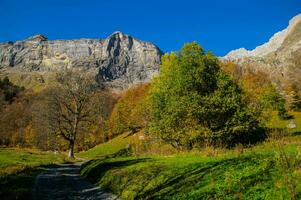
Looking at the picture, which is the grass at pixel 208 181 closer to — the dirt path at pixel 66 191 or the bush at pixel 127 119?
the dirt path at pixel 66 191

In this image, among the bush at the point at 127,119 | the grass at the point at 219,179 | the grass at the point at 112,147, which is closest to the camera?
the grass at the point at 219,179

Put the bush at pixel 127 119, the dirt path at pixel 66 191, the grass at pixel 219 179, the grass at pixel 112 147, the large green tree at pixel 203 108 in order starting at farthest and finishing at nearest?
the bush at pixel 127 119 < the grass at pixel 112 147 < the large green tree at pixel 203 108 < the dirt path at pixel 66 191 < the grass at pixel 219 179

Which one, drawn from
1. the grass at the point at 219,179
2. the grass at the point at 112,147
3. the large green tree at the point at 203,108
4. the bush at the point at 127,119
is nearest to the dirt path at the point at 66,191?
the grass at the point at 219,179

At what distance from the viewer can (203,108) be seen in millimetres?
39156

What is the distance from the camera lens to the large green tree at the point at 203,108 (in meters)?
39.8

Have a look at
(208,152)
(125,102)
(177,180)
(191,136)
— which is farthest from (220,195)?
(125,102)

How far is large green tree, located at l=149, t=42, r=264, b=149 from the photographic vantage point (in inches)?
1567

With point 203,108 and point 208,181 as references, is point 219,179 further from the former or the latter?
point 203,108

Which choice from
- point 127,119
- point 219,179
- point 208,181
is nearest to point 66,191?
point 208,181

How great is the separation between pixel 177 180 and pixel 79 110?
165 ft

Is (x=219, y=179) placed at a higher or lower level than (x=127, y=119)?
lower

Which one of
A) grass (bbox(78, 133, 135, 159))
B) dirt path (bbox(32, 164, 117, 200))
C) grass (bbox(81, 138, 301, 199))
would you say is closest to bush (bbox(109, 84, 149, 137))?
grass (bbox(78, 133, 135, 159))

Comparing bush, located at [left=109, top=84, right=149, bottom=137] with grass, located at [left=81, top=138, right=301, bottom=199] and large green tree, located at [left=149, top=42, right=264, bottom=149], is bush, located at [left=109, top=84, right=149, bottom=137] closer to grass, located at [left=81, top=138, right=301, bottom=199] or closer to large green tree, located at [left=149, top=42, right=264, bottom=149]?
large green tree, located at [left=149, top=42, right=264, bottom=149]

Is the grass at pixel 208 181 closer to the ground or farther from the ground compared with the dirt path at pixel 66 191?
Result: farther from the ground
